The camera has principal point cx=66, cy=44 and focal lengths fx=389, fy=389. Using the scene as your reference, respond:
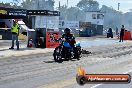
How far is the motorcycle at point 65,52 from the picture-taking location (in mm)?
18859

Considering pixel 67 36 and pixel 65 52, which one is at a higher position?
pixel 67 36

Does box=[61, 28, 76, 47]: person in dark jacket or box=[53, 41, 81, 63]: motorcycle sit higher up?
box=[61, 28, 76, 47]: person in dark jacket

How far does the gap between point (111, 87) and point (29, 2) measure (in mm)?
132264

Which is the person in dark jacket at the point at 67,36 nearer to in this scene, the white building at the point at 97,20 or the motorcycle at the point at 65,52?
the motorcycle at the point at 65,52

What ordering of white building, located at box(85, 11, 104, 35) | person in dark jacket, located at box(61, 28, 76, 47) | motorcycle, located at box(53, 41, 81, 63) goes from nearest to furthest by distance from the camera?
motorcycle, located at box(53, 41, 81, 63), person in dark jacket, located at box(61, 28, 76, 47), white building, located at box(85, 11, 104, 35)

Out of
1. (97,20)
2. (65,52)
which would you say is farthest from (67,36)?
(97,20)

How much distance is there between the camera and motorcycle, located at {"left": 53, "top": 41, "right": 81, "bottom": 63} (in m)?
18.9

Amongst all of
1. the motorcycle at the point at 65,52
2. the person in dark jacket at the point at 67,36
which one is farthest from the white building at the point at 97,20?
the person in dark jacket at the point at 67,36

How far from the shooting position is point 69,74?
14.4m

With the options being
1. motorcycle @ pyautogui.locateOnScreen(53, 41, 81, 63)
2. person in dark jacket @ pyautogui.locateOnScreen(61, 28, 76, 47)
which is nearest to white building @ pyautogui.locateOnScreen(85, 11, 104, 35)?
motorcycle @ pyautogui.locateOnScreen(53, 41, 81, 63)

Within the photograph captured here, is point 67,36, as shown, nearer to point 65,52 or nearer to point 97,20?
point 65,52

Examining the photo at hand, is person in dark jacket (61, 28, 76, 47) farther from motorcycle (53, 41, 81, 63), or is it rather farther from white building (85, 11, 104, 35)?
white building (85, 11, 104, 35)

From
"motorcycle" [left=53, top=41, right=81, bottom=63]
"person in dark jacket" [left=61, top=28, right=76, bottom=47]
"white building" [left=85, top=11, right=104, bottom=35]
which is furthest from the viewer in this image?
"white building" [left=85, top=11, right=104, bottom=35]

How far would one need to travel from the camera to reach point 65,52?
63.1ft
